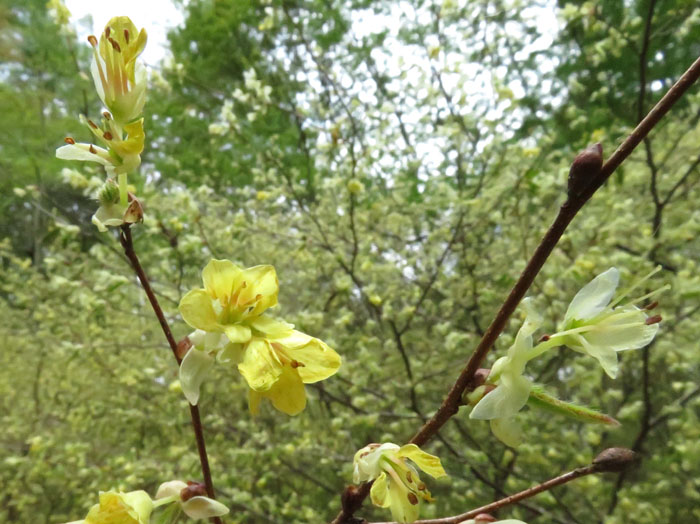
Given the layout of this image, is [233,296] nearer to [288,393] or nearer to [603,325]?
[288,393]

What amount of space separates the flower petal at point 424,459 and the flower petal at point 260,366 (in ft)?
0.23

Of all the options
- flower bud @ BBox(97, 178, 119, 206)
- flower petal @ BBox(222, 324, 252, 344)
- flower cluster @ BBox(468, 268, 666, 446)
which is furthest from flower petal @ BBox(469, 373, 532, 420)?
flower bud @ BBox(97, 178, 119, 206)

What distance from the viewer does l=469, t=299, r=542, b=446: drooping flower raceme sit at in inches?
9.4

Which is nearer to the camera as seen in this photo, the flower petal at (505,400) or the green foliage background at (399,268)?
the flower petal at (505,400)

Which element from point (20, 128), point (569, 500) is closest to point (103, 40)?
point (569, 500)

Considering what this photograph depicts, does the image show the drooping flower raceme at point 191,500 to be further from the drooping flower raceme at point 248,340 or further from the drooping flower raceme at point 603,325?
the drooping flower raceme at point 603,325

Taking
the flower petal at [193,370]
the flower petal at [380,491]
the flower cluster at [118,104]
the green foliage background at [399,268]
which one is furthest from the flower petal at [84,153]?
the green foliage background at [399,268]

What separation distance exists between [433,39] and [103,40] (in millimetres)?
1383

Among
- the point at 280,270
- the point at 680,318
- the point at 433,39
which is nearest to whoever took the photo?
the point at 680,318

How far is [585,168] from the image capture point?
21cm

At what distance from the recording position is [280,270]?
6.00ft

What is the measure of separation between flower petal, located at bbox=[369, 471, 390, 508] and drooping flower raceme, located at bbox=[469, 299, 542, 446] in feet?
0.18

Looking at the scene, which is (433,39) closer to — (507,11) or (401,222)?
(507,11)

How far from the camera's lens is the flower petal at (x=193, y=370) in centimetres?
26
